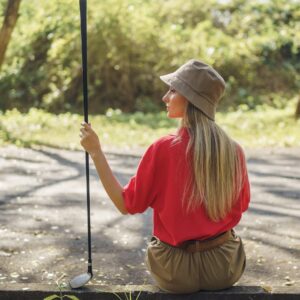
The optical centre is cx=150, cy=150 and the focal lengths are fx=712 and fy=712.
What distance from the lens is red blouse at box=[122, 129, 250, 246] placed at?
10.2 feet

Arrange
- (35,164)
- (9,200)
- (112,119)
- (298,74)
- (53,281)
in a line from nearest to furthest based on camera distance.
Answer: (53,281) → (9,200) → (35,164) → (112,119) → (298,74)

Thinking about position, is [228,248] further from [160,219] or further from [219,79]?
[219,79]

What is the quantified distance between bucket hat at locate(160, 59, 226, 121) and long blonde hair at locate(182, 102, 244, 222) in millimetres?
40

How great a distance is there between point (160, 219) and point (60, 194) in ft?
14.1

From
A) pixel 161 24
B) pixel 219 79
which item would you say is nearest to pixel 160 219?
pixel 219 79

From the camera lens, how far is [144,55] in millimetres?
17250

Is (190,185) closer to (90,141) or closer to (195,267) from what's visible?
(195,267)

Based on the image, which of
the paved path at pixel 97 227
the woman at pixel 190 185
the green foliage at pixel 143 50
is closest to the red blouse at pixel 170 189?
the woman at pixel 190 185

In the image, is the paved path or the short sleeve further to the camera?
the paved path

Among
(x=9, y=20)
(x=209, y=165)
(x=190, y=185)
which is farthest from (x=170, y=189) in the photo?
(x=9, y=20)

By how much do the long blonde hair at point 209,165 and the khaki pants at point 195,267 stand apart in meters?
0.18

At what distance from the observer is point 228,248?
321 centimetres

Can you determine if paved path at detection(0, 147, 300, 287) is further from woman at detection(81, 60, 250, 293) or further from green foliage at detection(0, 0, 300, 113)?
green foliage at detection(0, 0, 300, 113)

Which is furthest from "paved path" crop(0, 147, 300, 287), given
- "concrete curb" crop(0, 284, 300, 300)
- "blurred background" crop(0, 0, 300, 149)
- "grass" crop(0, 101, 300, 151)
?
"blurred background" crop(0, 0, 300, 149)
